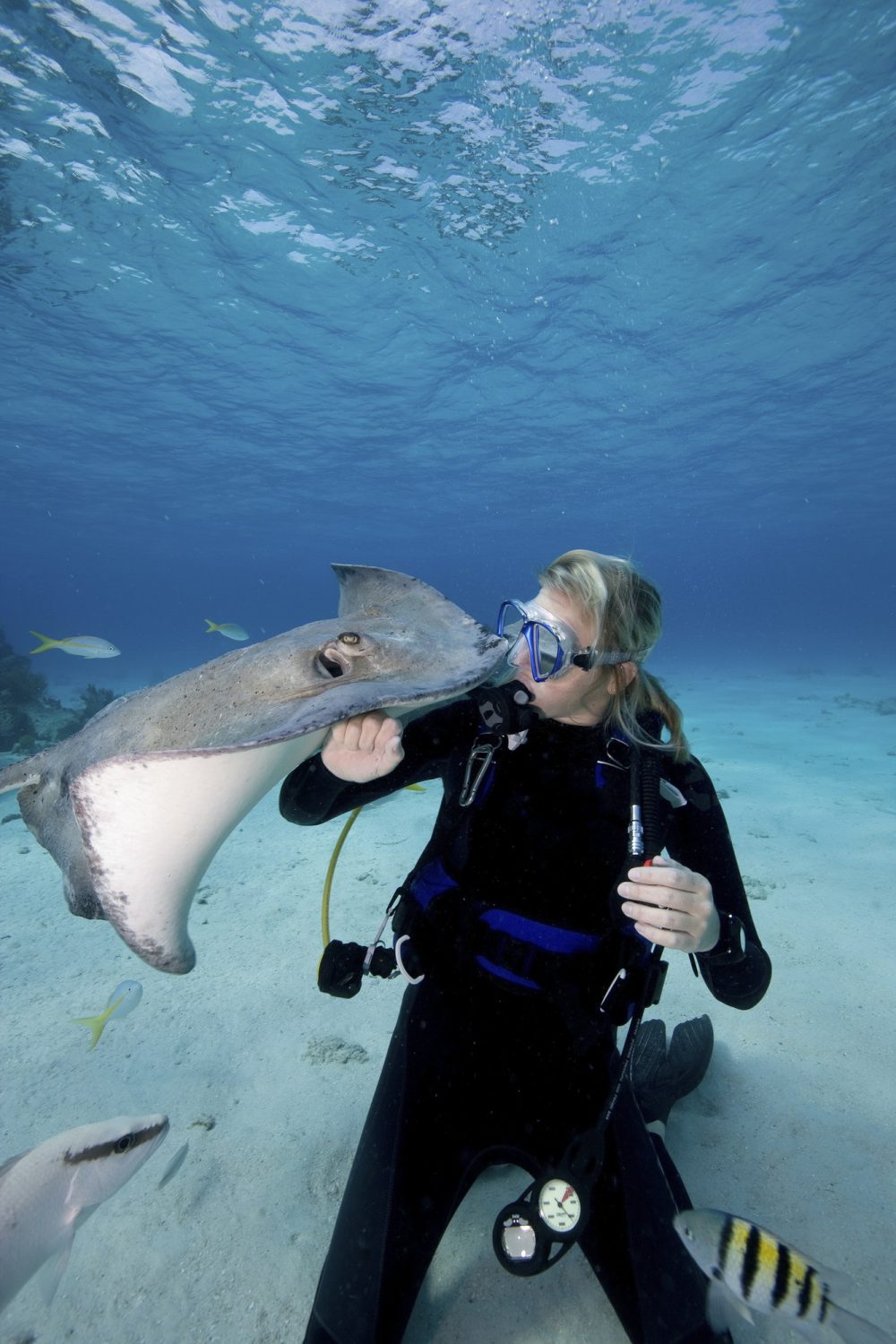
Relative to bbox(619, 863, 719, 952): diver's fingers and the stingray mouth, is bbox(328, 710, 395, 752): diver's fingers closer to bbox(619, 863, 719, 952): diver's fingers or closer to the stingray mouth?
the stingray mouth

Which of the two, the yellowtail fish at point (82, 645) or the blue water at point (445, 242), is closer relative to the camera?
the yellowtail fish at point (82, 645)

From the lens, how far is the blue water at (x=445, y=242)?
9.97m

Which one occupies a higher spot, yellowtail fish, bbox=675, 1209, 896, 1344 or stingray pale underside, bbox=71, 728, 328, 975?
stingray pale underside, bbox=71, 728, 328, 975

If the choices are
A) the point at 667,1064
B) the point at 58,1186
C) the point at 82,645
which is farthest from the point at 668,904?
the point at 82,645

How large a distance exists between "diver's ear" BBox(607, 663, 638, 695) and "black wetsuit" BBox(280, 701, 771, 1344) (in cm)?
31

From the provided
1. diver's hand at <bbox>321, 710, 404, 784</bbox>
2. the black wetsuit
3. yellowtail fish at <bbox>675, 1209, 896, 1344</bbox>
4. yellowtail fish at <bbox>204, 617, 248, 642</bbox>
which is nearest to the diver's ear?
the black wetsuit

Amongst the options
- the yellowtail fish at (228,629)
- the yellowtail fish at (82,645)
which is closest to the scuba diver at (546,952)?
the yellowtail fish at (82,645)

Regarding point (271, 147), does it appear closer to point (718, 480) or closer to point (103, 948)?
point (103, 948)

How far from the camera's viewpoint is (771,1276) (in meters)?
1.92

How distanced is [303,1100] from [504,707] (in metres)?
2.95

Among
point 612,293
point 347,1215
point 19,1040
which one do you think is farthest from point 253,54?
point 347,1215

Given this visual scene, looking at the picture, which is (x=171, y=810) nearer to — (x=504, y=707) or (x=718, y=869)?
(x=504, y=707)

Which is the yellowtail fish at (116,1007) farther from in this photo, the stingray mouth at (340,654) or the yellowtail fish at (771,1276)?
the yellowtail fish at (771,1276)

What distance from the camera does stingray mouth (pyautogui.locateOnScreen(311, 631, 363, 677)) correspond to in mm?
2168
